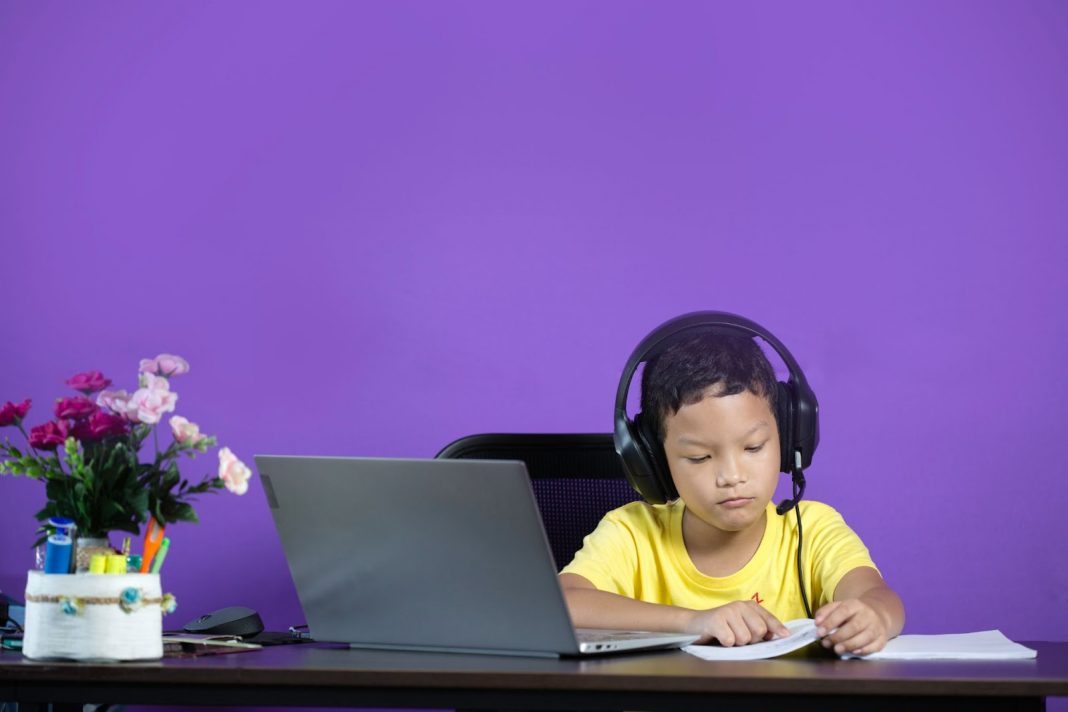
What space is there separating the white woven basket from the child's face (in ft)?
2.15

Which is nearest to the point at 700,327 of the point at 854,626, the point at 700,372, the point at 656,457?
the point at 700,372

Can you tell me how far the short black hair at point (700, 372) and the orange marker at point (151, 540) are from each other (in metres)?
0.62

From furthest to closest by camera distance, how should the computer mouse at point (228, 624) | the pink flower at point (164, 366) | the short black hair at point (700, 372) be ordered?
1. the short black hair at point (700, 372)
2. the computer mouse at point (228, 624)
3. the pink flower at point (164, 366)

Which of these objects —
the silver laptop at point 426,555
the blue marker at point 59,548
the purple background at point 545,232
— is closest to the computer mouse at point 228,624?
the silver laptop at point 426,555

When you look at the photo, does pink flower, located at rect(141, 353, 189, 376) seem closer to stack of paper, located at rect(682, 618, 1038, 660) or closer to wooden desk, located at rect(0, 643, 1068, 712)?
wooden desk, located at rect(0, 643, 1068, 712)

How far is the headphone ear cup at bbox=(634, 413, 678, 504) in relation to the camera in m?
1.51

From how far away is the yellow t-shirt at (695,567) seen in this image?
1.56 meters

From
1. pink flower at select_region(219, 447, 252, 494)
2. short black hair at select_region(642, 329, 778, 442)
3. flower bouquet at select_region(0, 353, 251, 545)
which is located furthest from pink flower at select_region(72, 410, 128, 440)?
short black hair at select_region(642, 329, 778, 442)

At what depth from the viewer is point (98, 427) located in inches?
45.1

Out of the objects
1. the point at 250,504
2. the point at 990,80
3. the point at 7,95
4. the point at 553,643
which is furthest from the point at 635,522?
the point at 7,95

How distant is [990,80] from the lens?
7.27 ft

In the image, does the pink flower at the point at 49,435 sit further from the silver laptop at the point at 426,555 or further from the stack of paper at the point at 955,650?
the stack of paper at the point at 955,650

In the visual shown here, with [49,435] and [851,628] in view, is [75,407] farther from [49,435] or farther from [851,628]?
[851,628]

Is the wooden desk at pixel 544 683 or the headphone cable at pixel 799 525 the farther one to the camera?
the headphone cable at pixel 799 525
